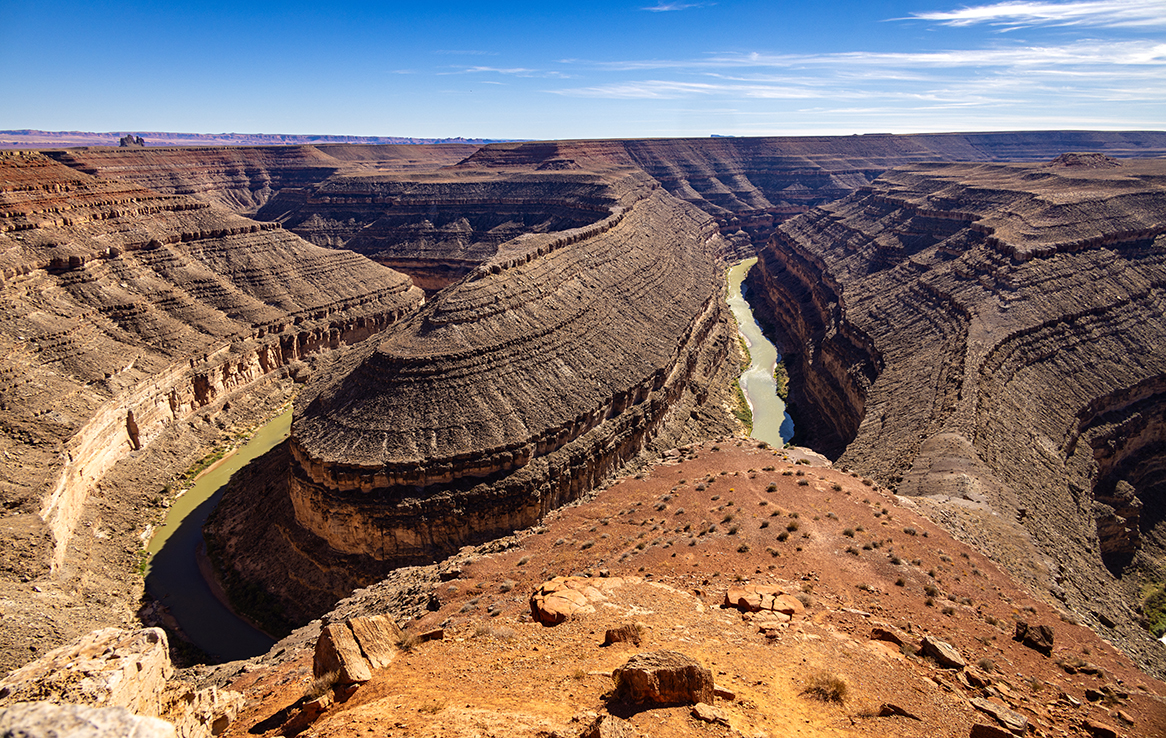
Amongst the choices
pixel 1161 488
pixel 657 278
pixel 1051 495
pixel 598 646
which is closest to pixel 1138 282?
pixel 1161 488

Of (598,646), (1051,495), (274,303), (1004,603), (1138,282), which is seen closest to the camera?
(598,646)

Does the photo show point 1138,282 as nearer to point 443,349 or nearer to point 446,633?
point 443,349

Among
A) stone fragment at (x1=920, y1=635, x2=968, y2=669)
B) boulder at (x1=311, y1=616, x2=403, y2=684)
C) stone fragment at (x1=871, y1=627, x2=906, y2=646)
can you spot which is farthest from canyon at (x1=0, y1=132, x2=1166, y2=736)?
boulder at (x1=311, y1=616, x2=403, y2=684)

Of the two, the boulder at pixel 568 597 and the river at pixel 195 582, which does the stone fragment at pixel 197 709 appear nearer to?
the boulder at pixel 568 597

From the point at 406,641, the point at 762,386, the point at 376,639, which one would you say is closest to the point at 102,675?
the point at 376,639

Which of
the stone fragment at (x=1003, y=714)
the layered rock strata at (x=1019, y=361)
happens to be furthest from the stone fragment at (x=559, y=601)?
the layered rock strata at (x=1019, y=361)

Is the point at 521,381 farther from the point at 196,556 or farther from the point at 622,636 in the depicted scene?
the point at 622,636

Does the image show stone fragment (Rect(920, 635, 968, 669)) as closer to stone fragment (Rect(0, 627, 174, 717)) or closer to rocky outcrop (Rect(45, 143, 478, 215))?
stone fragment (Rect(0, 627, 174, 717))
